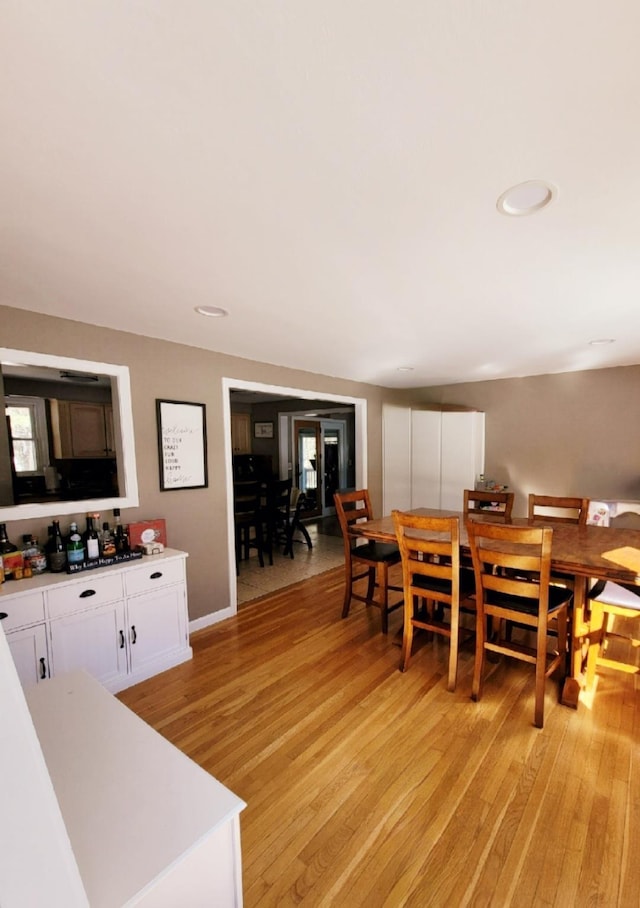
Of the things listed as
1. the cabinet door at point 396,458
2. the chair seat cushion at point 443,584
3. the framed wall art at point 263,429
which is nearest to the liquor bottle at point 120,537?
the chair seat cushion at point 443,584

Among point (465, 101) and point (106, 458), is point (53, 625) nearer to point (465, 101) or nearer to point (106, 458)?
point (465, 101)

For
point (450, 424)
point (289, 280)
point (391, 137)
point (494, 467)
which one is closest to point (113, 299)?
point (289, 280)

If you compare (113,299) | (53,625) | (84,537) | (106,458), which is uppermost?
(113,299)

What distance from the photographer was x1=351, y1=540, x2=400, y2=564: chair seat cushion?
3.11 meters

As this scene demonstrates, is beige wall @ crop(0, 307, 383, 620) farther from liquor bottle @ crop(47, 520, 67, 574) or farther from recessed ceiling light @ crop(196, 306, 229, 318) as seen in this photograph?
recessed ceiling light @ crop(196, 306, 229, 318)

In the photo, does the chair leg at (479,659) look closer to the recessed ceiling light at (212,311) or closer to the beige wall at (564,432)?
the recessed ceiling light at (212,311)

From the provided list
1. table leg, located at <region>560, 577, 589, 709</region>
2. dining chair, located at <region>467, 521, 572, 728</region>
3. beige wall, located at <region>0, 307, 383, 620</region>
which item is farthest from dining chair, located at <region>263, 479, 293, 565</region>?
table leg, located at <region>560, 577, 589, 709</region>

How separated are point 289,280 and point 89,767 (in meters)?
1.94

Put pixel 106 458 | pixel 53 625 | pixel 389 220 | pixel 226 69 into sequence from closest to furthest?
pixel 226 69, pixel 389 220, pixel 53 625, pixel 106 458

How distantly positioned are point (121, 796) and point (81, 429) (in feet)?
16.5

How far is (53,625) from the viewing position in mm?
2121

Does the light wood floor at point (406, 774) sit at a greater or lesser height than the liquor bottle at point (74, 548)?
lesser

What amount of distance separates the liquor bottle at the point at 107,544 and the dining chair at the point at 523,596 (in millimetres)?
2186

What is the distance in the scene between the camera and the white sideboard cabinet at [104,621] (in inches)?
80.3
